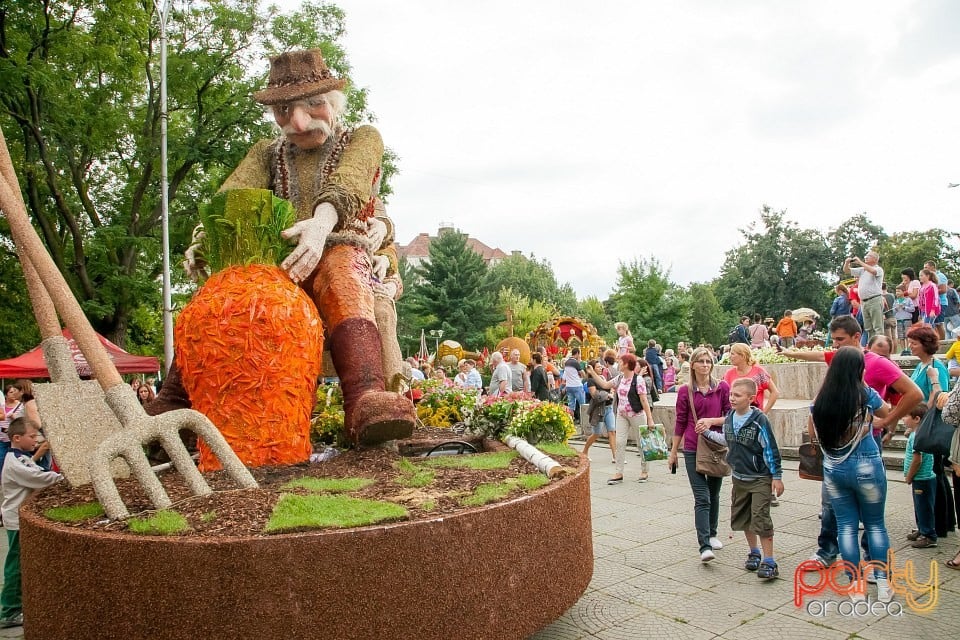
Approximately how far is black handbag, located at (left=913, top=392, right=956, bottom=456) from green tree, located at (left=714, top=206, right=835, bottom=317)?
40.9 m

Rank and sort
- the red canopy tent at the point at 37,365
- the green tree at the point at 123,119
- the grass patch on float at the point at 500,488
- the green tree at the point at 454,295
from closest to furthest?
the grass patch on float at the point at 500,488
the red canopy tent at the point at 37,365
the green tree at the point at 123,119
the green tree at the point at 454,295

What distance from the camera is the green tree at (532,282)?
5225 centimetres

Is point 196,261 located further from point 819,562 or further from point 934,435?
point 934,435

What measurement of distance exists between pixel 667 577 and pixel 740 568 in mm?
543

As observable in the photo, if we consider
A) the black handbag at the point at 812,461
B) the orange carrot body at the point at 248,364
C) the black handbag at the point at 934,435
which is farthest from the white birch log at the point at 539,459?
the black handbag at the point at 934,435

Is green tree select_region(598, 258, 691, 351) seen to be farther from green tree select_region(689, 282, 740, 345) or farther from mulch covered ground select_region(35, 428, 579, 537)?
mulch covered ground select_region(35, 428, 579, 537)

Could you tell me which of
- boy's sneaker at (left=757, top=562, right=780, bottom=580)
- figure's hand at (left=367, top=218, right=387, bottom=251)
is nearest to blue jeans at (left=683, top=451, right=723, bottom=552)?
boy's sneaker at (left=757, top=562, right=780, bottom=580)

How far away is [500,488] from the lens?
2898 mm

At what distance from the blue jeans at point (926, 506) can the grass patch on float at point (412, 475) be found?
3721mm

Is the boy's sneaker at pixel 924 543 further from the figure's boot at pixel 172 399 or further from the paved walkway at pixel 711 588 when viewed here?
the figure's boot at pixel 172 399

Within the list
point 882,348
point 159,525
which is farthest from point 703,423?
point 159,525

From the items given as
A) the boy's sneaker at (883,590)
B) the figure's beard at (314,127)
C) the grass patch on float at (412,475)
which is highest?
the figure's beard at (314,127)

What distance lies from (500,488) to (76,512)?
1663 mm

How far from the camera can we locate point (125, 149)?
53.8ft
